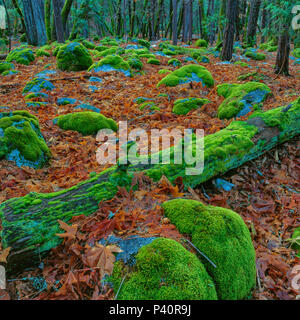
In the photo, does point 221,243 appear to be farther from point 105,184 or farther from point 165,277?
point 105,184

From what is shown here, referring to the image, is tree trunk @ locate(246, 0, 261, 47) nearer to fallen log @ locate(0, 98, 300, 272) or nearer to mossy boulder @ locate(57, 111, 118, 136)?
fallen log @ locate(0, 98, 300, 272)

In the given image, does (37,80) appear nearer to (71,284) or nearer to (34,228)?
(34,228)

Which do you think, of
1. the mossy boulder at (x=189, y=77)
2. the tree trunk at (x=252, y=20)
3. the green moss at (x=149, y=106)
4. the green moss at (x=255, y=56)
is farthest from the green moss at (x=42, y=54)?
the tree trunk at (x=252, y=20)

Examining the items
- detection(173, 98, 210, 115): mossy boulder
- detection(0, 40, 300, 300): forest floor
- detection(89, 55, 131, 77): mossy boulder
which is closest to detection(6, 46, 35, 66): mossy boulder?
detection(89, 55, 131, 77): mossy boulder

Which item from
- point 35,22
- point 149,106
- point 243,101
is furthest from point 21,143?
point 35,22

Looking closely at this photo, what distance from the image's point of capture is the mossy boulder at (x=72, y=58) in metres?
10.1

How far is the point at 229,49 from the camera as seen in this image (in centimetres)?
1327

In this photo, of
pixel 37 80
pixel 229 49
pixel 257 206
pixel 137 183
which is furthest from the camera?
pixel 229 49

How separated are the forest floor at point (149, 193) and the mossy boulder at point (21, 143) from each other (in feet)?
0.57

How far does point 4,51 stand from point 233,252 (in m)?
16.6

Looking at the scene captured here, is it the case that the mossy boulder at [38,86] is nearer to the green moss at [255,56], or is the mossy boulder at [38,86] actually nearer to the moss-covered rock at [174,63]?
the moss-covered rock at [174,63]

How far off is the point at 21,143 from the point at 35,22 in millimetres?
16404

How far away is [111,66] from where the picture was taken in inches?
397
